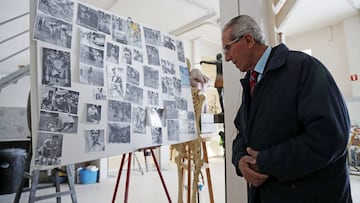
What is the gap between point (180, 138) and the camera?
1.93 meters

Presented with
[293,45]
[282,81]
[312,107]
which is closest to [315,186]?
[312,107]

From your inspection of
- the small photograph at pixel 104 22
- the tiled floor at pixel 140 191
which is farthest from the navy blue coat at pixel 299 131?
the tiled floor at pixel 140 191

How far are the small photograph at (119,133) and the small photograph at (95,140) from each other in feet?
0.18

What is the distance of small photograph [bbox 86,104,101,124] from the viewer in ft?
4.58

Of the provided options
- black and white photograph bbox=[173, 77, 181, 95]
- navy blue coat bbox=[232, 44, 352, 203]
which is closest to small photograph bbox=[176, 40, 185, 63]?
black and white photograph bbox=[173, 77, 181, 95]

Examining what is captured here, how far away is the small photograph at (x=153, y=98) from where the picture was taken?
177 centimetres

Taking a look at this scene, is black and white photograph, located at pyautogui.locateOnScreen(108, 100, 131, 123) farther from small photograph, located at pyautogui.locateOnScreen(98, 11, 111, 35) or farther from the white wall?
the white wall

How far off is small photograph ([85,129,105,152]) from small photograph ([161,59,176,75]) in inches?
29.1

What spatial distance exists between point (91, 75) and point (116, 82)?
172 mm

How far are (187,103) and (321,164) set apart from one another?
1.32m

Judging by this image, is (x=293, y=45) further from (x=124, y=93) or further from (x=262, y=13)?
(x=124, y=93)

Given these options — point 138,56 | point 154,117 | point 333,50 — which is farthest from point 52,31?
point 333,50

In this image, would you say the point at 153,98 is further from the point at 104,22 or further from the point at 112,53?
the point at 104,22

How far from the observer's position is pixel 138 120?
166 centimetres
